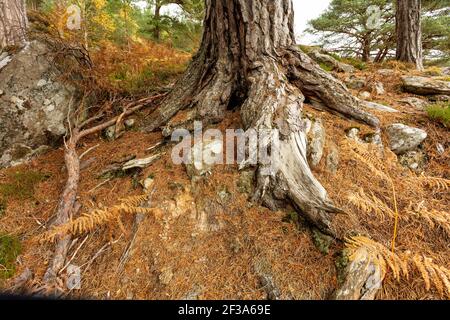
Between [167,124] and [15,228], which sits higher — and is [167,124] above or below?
above

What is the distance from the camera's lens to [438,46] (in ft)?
29.1

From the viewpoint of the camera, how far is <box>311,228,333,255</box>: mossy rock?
219 cm

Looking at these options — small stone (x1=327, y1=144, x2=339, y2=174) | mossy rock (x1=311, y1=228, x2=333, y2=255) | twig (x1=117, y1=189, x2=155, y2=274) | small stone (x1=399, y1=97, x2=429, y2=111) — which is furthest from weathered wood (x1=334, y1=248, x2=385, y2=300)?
small stone (x1=399, y1=97, x2=429, y2=111)

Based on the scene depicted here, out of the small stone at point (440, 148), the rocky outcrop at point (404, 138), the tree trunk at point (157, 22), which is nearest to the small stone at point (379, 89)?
the rocky outcrop at point (404, 138)

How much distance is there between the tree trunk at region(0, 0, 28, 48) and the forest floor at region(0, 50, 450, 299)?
2073 mm

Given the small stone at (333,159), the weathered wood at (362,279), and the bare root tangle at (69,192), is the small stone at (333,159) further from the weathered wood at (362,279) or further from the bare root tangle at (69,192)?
the bare root tangle at (69,192)

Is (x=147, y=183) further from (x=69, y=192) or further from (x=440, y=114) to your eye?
(x=440, y=114)

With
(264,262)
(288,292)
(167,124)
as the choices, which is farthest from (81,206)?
(288,292)

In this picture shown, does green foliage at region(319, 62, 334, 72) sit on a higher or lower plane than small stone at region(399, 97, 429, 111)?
higher

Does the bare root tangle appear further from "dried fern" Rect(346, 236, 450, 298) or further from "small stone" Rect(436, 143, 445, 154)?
"small stone" Rect(436, 143, 445, 154)

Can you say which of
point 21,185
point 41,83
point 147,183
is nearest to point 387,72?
point 147,183

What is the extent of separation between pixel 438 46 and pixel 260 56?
9105 millimetres

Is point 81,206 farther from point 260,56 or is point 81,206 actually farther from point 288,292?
point 260,56

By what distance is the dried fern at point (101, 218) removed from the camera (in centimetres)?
233
